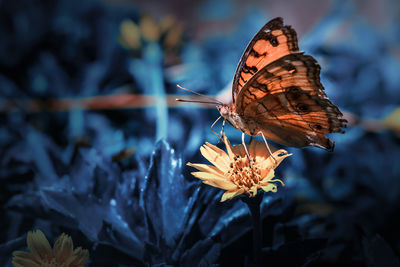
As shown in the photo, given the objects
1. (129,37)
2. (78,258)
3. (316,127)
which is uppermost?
(129,37)

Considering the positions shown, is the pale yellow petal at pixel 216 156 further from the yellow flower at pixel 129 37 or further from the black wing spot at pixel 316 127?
the yellow flower at pixel 129 37

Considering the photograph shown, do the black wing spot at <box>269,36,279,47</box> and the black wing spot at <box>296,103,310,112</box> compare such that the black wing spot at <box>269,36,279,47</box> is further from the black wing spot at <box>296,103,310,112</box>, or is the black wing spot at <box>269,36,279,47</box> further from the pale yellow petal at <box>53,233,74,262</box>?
the pale yellow petal at <box>53,233,74,262</box>

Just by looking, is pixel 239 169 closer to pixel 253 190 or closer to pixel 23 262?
pixel 253 190

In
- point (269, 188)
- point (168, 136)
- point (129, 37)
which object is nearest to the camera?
point (269, 188)

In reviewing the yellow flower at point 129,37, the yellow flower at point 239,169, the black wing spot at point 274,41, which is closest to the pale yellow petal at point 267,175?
the yellow flower at point 239,169

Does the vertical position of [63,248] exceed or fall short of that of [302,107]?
it falls short

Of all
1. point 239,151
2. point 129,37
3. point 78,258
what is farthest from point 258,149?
point 129,37

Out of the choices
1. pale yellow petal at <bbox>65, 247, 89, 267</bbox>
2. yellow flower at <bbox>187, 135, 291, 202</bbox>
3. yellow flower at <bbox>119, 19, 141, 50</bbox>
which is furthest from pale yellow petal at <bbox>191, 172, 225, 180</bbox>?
yellow flower at <bbox>119, 19, 141, 50</bbox>
